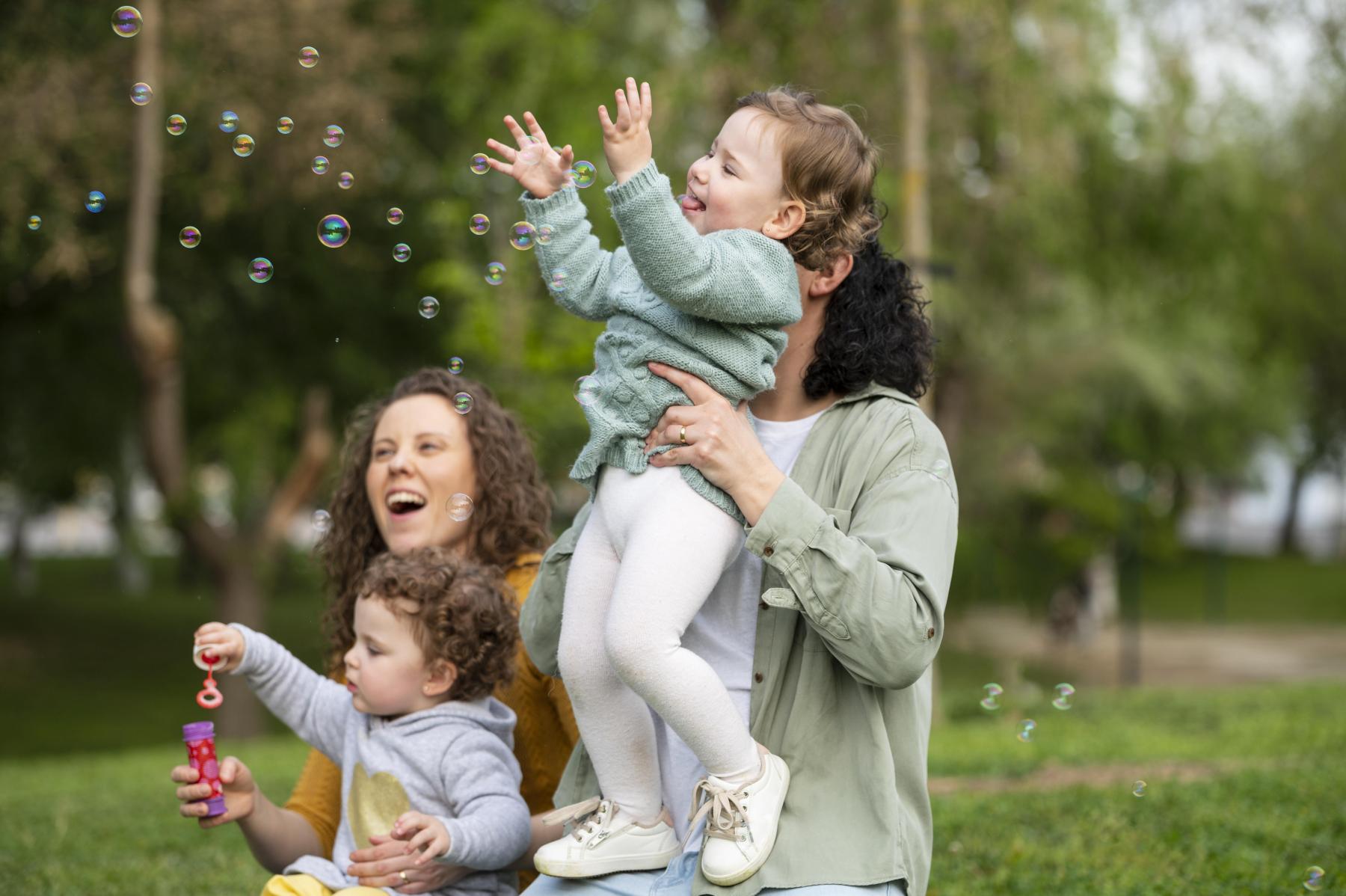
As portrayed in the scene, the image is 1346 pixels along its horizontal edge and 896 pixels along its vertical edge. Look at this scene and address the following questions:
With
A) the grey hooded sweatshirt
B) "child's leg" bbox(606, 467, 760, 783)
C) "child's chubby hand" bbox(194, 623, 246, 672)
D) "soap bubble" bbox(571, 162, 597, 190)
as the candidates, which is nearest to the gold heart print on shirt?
the grey hooded sweatshirt

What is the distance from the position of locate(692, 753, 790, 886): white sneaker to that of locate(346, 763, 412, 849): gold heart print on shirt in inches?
29.1

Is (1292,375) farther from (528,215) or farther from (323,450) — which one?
(528,215)

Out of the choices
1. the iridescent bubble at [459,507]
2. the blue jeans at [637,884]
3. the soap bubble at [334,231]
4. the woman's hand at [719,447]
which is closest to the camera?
the woman's hand at [719,447]

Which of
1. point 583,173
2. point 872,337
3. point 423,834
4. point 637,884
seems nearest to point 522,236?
point 583,173

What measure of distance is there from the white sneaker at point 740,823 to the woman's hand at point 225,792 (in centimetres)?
102

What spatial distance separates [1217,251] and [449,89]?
7085mm

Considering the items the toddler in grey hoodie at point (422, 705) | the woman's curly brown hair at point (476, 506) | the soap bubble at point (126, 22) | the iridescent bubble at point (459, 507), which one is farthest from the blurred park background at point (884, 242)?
the soap bubble at point (126, 22)

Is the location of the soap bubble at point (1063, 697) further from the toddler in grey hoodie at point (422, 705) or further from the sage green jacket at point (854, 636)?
the toddler in grey hoodie at point (422, 705)

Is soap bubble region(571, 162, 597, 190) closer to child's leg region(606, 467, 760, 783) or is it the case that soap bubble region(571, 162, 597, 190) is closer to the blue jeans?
child's leg region(606, 467, 760, 783)

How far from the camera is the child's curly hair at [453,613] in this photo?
2.77 metres

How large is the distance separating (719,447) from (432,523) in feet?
3.78

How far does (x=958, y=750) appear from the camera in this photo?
7359 millimetres

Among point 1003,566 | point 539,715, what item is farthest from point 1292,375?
point 539,715

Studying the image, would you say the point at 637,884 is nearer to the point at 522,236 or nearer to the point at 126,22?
the point at 522,236
